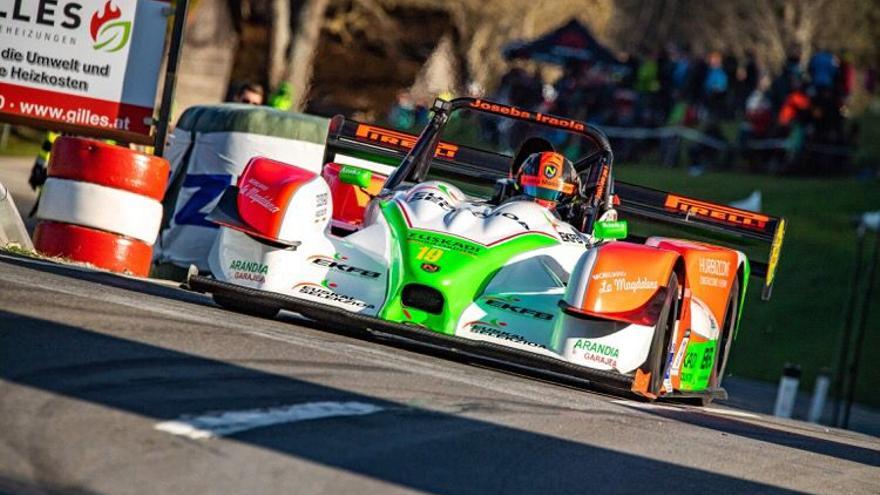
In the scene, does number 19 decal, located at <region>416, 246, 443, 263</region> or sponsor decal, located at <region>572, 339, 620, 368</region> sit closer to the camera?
sponsor decal, located at <region>572, 339, 620, 368</region>

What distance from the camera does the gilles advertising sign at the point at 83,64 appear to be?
465 inches

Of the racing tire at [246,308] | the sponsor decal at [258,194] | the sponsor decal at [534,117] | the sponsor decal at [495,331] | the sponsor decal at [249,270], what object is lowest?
the racing tire at [246,308]

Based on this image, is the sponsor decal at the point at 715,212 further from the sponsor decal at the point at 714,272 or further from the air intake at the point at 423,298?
the air intake at the point at 423,298

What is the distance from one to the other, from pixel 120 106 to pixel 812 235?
11.5m

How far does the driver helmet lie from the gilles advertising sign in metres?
3.41

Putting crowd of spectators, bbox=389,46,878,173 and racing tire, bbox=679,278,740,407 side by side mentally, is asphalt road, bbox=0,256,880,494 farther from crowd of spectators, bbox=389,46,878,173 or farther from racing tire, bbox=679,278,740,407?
crowd of spectators, bbox=389,46,878,173

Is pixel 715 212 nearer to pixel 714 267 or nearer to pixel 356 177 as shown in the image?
pixel 714 267

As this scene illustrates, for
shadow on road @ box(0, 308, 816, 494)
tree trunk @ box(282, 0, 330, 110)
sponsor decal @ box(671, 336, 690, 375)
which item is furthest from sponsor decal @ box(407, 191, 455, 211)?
tree trunk @ box(282, 0, 330, 110)

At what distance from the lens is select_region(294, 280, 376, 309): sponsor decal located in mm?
8508

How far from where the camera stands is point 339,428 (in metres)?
5.41

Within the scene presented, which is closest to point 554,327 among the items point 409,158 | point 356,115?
point 409,158

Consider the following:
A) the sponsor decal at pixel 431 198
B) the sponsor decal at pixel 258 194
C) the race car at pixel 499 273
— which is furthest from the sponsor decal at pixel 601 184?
the sponsor decal at pixel 258 194

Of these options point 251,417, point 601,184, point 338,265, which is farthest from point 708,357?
point 251,417

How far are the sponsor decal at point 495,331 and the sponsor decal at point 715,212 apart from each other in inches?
118
